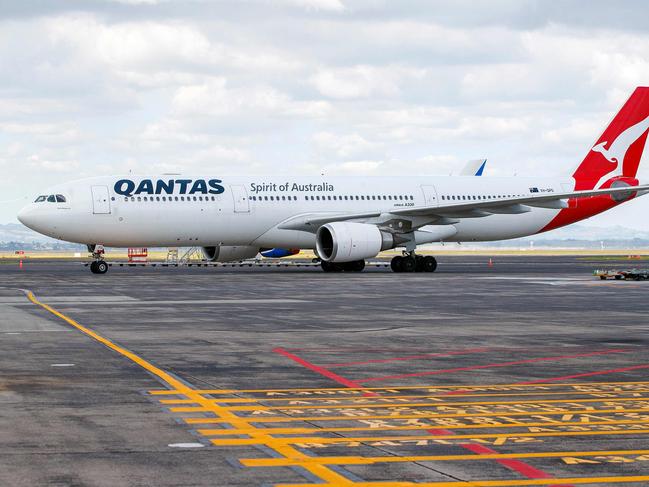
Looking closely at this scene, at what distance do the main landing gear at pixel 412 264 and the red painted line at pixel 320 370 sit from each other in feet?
111

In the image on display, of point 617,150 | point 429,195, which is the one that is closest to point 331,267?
point 429,195

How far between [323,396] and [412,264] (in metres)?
39.2

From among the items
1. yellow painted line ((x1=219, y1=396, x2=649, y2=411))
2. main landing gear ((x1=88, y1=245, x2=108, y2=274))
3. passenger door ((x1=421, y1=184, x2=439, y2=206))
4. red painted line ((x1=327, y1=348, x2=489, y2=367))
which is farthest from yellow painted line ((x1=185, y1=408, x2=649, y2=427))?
passenger door ((x1=421, y1=184, x2=439, y2=206))

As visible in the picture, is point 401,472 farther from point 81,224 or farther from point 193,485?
point 81,224

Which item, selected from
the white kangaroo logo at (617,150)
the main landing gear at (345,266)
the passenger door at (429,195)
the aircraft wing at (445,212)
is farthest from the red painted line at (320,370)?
the white kangaroo logo at (617,150)

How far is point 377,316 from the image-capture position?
25.0 metres

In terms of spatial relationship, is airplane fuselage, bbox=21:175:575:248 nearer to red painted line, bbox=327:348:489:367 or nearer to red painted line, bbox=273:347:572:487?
red painted line, bbox=327:348:489:367

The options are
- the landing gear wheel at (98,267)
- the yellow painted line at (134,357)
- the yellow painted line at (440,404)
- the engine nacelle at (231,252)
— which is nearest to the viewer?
the yellow painted line at (440,404)

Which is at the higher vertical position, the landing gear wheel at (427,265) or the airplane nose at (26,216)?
the airplane nose at (26,216)

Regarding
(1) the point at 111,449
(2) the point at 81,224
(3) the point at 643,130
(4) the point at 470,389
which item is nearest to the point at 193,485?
(1) the point at 111,449

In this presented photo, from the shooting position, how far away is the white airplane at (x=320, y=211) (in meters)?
47.1

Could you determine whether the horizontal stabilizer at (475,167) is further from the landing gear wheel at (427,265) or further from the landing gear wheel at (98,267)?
the landing gear wheel at (98,267)

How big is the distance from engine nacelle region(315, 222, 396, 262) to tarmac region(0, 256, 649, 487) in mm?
20099

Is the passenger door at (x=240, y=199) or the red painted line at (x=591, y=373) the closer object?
the red painted line at (x=591, y=373)
